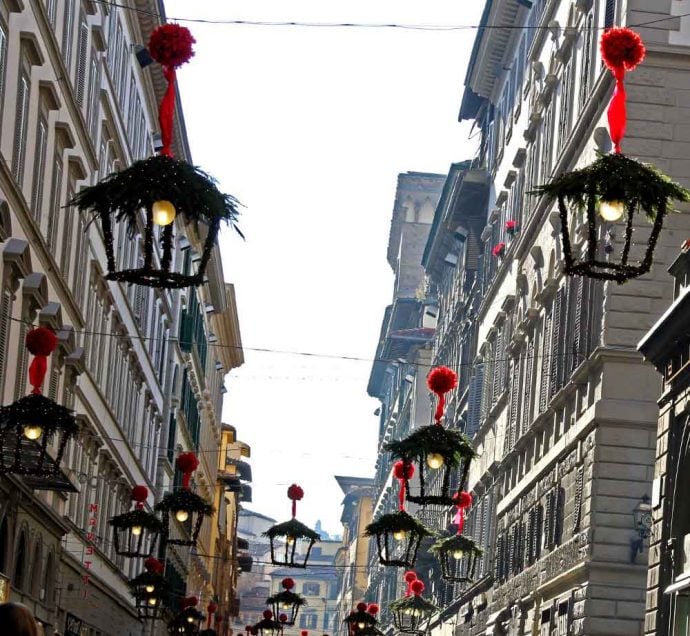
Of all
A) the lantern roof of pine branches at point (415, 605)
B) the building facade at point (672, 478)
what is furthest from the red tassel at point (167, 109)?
the lantern roof of pine branches at point (415, 605)

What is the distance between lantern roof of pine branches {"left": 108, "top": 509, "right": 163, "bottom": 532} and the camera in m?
34.4

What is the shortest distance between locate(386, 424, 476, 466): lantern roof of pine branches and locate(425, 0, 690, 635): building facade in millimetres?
4322

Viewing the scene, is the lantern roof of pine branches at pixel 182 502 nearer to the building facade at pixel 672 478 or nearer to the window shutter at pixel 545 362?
the window shutter at pixel 545 362

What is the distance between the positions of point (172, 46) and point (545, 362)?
89.6 ft

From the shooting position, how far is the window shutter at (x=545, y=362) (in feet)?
132

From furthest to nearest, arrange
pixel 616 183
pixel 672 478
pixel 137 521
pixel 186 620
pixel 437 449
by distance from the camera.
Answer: pixel 186 620, pixel 137 521, pixel 437 449, pixel 672 478, pixel 616 183

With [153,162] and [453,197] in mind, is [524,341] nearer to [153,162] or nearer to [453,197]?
[453,197]

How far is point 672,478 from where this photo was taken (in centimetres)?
2498

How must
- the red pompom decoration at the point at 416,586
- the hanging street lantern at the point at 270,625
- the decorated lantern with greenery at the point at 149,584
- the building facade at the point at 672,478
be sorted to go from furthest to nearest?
1. the hanging street lantern at the point at 270,625
2. the red pompom decoration at the point at 416,586
3. the decorated lantern with greenery at the point at 149,584
4. the building facade at the point at 672,478

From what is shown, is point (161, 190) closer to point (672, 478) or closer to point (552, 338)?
point (672, 478)

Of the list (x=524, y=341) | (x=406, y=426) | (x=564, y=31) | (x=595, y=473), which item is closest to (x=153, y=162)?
(x=595, y=473)

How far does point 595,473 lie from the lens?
3206 centimetres

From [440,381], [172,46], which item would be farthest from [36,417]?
[172,46]

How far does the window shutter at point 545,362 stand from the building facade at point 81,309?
9.91m
